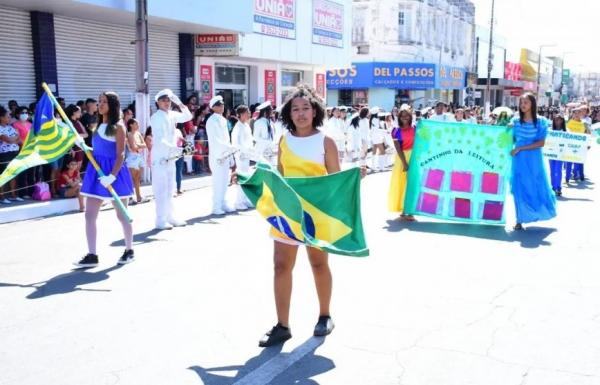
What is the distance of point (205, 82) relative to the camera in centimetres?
2036

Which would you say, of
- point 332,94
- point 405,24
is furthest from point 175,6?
point 405,24

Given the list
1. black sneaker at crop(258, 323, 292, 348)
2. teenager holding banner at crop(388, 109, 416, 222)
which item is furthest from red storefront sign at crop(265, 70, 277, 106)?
black sneaker at crop(258, 323, 292, 348)

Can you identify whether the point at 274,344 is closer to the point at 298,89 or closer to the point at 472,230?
the point at 298,89

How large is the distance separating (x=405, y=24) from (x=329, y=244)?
136ft

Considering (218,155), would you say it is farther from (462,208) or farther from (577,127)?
(577,127)

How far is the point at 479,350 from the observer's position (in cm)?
447

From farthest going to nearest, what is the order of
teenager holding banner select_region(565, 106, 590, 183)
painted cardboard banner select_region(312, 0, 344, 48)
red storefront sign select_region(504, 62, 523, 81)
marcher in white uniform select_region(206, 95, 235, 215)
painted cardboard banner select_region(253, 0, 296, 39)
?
red storefront sign select_region(504, 62, 523, 81), painted cardboard banner select_region(312, 0, 344, 48), painted cardboard banner select_region(253, 0, 296, 39), teenager holding banner select_region(565, 106, 590, 183), marcher in white uniform select_region(206, 95, 235, 215)

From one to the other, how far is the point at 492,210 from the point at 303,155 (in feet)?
17.2

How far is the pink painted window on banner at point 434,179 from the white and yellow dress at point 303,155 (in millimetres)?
4993

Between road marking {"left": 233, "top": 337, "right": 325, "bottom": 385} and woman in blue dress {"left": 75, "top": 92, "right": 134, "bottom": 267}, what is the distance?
304cm

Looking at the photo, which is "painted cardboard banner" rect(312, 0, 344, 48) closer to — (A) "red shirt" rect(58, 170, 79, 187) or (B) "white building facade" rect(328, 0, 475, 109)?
(B) "white building facade" rect(328, 0, 475, 109)

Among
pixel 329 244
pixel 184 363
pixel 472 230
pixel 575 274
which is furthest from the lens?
pixel 472 230

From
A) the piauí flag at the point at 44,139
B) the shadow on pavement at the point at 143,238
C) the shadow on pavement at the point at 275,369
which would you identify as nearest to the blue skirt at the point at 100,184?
the piauí flag at the point at 44,139

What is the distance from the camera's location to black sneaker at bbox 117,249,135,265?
696 cm
